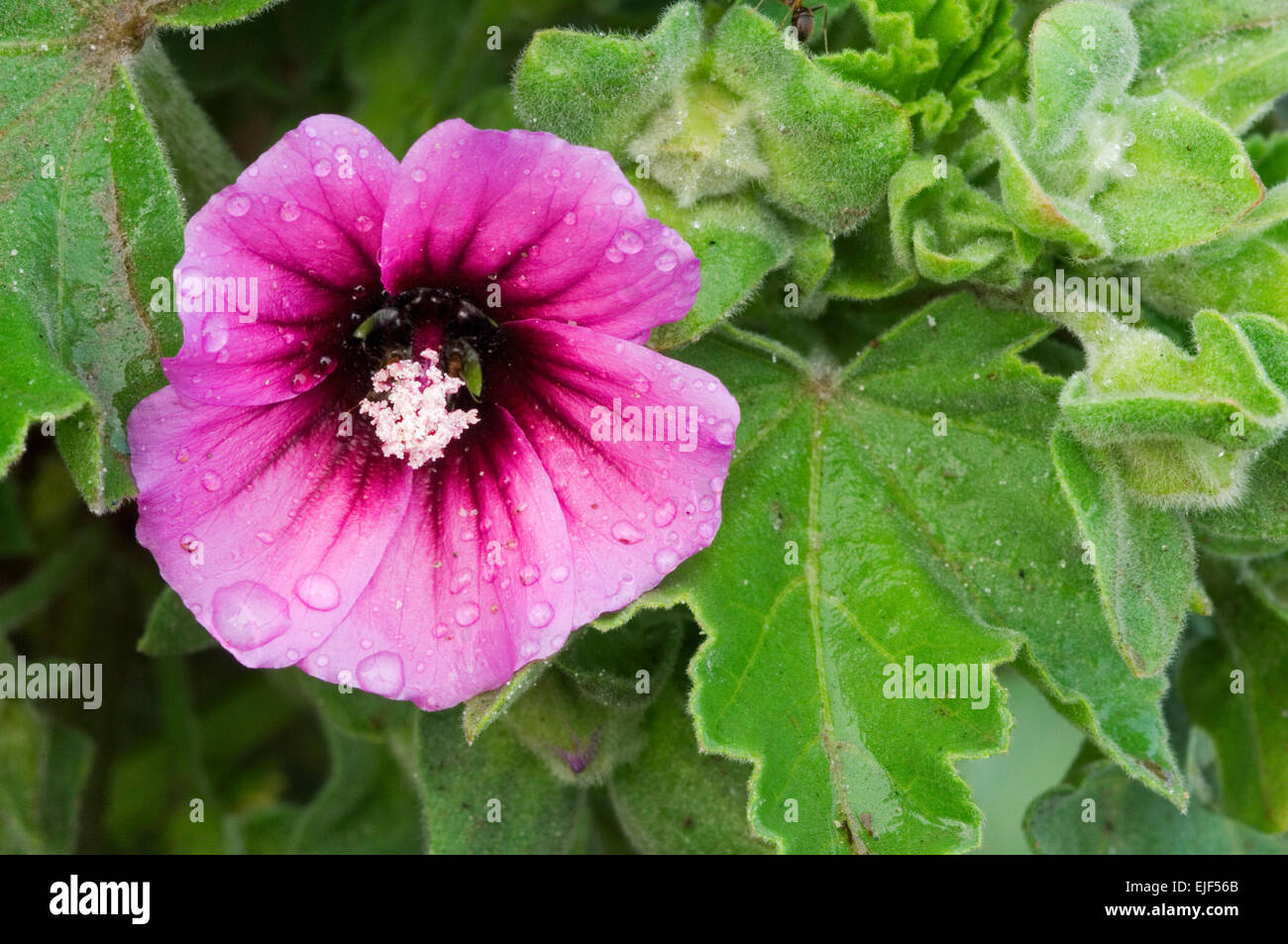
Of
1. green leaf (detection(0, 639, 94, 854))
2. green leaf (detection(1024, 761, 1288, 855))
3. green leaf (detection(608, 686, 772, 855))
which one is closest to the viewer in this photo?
green leaf (detection(608, 686, 772, 855))

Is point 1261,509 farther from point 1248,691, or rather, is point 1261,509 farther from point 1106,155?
point 1248,691

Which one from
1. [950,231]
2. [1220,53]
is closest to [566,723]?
[950,231]

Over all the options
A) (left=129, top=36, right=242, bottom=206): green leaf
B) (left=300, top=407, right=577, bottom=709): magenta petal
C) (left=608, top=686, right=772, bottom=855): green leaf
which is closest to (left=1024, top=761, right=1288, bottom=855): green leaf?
(left=608, top=686, right=772, bottom=855): green leaf

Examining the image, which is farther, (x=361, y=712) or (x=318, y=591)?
(x=361, y=712)

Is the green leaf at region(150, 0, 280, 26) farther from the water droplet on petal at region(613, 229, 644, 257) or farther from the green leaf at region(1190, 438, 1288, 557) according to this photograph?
the green leaf at region(1190, 438, 1288, 557)

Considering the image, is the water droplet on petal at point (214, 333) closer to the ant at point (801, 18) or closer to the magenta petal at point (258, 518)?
the magenta petal at point (258, 518)

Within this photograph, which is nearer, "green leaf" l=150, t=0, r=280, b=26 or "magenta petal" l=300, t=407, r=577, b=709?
"magenta petal" l=300, t=407, r=577, b=709
